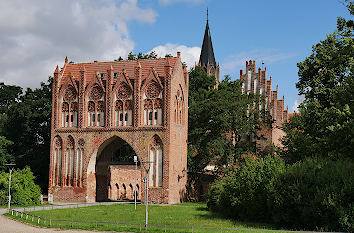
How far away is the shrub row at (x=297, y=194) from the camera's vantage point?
20344 millimetres

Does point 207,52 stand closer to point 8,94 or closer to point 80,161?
point 8,94

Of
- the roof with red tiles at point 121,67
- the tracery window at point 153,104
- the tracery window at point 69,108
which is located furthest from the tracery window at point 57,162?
the tracery window at point 153,104

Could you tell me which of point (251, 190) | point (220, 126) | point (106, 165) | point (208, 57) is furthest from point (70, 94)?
point (208, 57)

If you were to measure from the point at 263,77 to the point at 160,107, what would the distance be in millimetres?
20606

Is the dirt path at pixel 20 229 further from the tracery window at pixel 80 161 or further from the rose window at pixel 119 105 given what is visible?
the rose window at pixel 119 105

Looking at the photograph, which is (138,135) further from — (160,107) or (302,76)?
(302,76)

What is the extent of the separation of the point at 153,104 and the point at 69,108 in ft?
27.4

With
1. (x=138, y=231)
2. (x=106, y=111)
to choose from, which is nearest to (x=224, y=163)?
(x=106, y=111)

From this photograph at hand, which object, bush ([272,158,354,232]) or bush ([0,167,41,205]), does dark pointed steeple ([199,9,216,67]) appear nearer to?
bush ([0,167,41,205])

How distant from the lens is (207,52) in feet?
233

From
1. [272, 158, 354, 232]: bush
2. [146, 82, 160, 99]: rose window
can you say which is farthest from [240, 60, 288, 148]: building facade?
[272, 158, 354, 232]: bush

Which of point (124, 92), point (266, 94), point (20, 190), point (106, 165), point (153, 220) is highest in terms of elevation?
point (266, 94)

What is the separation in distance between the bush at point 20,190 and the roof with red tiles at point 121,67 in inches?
395

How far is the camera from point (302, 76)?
110ft
